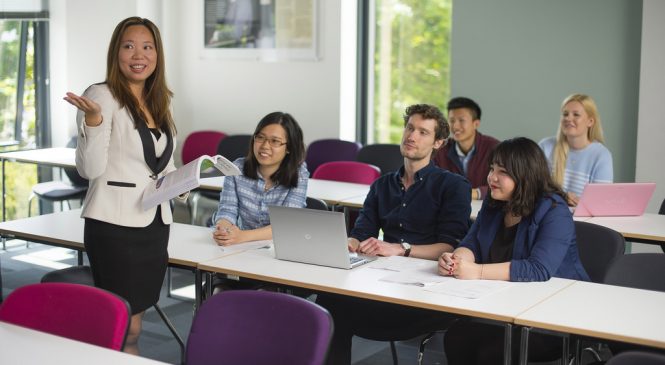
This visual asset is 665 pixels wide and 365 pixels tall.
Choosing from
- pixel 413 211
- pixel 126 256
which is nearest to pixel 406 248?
pixel 413 211

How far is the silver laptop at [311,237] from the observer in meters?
3.26

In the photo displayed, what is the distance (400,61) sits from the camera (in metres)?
7.28

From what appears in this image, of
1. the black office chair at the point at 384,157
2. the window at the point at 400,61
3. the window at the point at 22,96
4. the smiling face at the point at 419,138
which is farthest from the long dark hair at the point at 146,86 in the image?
the window at the point at 22,96

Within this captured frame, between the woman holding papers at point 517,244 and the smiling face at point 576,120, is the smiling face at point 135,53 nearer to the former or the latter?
the woman holding papers at point 517,244

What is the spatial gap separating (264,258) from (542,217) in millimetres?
1134

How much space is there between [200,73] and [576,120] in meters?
3.85

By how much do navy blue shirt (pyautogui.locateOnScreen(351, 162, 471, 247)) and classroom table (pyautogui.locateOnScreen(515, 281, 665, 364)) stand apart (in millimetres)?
779

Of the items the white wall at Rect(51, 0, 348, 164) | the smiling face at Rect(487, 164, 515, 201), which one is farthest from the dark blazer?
the white wall at Rect(51, 0, 348, 164)

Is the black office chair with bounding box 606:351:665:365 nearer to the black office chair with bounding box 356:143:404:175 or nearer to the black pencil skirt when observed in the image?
the black pencil skirt

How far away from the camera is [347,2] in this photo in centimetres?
710

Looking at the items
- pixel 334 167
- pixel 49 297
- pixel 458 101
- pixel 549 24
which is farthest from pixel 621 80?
pixel 49 297

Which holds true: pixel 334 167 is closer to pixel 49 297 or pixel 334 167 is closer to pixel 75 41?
pixel 75 41

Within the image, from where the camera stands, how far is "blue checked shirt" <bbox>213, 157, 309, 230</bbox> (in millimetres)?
4008

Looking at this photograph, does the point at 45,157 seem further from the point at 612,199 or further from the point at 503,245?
the point at 503,245
